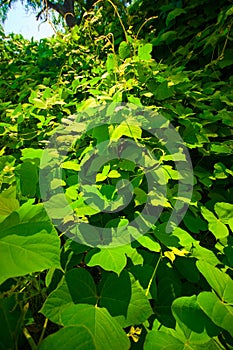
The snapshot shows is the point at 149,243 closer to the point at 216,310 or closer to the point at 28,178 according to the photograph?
Result: the point at 216,310

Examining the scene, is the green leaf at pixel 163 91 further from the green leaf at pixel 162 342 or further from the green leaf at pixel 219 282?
the green leaf at pixel 162 342

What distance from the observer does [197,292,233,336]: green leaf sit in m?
0.53

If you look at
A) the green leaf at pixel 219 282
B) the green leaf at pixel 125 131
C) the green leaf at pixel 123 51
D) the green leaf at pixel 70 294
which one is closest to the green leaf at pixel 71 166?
the green leaf at pixel 125 131

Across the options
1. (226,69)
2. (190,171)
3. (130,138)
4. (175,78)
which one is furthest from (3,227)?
(226,69)

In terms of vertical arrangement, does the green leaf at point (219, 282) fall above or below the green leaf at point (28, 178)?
below

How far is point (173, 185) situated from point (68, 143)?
17.3 inches

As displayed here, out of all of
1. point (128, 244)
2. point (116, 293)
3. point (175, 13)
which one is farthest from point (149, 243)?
point (175, 13)

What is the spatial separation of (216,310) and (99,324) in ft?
0.74

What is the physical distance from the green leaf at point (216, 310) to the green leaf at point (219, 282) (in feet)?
0.10

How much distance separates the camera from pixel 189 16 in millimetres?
2076

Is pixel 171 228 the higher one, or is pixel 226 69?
pixel 226 69

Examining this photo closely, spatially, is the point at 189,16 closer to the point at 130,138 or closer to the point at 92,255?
the point at 130,138

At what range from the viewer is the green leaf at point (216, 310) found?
53cm

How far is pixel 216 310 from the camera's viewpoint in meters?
0.54
